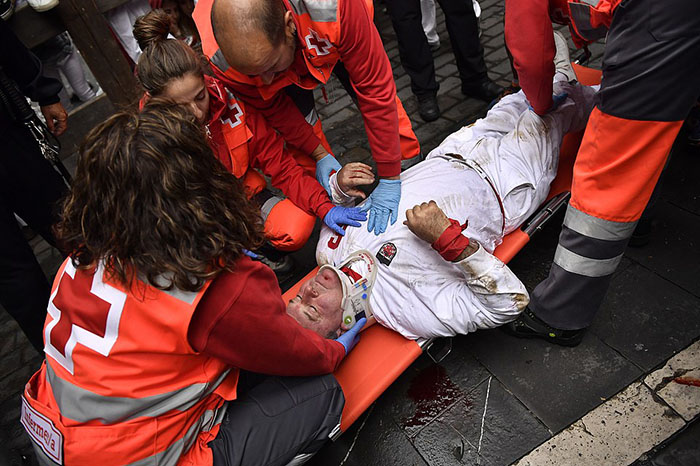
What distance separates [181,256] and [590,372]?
1843 mm

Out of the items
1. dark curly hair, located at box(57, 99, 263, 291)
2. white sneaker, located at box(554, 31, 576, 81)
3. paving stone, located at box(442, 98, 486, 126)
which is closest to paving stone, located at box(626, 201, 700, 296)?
white sneaker, located at box(554, 31, 576, 81)

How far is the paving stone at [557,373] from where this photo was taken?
2021mm

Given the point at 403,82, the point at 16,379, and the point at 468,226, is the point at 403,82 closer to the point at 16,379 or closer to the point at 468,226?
the point at 468,226

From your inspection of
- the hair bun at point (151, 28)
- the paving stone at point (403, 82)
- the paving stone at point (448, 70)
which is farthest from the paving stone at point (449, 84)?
the hair bun at point (151, 28)

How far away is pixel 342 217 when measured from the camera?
8.42 feet

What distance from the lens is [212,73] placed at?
246 cm

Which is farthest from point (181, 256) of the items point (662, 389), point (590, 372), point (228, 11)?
point (662, 389)

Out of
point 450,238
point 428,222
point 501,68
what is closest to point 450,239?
point 450,238

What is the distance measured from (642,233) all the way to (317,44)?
1982 millimetres

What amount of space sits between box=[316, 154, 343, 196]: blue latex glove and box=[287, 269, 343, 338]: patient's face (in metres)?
0.76

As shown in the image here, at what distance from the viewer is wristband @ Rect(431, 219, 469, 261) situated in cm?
203

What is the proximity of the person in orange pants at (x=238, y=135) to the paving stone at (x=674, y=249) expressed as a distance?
1.56 m

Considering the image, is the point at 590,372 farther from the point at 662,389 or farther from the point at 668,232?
the point at 668,232

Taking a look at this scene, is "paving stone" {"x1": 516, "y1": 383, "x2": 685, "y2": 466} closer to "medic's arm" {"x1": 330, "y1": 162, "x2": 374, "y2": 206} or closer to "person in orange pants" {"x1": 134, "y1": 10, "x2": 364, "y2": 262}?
"person in orange pants" {"x1": 134, "y1": 10, "x2": 364, "y2": 262}
